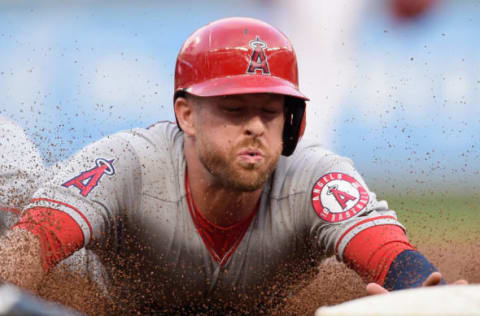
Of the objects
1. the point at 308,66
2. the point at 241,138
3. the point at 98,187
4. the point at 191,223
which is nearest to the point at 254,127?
the point at 241,138

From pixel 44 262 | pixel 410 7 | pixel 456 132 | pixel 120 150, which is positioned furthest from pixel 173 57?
pixel 44 262

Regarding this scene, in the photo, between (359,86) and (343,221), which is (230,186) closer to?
(343,221)

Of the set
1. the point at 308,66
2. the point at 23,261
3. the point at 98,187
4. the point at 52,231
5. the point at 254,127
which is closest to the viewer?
the point at 23,261

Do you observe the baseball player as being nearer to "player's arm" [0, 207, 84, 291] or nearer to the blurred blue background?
"player's arm" [0, 207, 84, 291]

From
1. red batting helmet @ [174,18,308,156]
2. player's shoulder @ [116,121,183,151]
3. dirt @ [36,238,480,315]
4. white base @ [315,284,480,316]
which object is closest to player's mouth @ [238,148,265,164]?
red batting helmet @ [174,18,308,156]

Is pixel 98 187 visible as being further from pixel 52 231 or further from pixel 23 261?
pixel 23 261

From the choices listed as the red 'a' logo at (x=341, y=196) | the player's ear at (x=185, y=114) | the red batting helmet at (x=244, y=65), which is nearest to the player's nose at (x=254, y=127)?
the red batting helmet at (x=244, y=65)

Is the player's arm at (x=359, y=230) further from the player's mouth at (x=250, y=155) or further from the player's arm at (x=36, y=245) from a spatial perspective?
the player's arm at (x=36, y=245)
